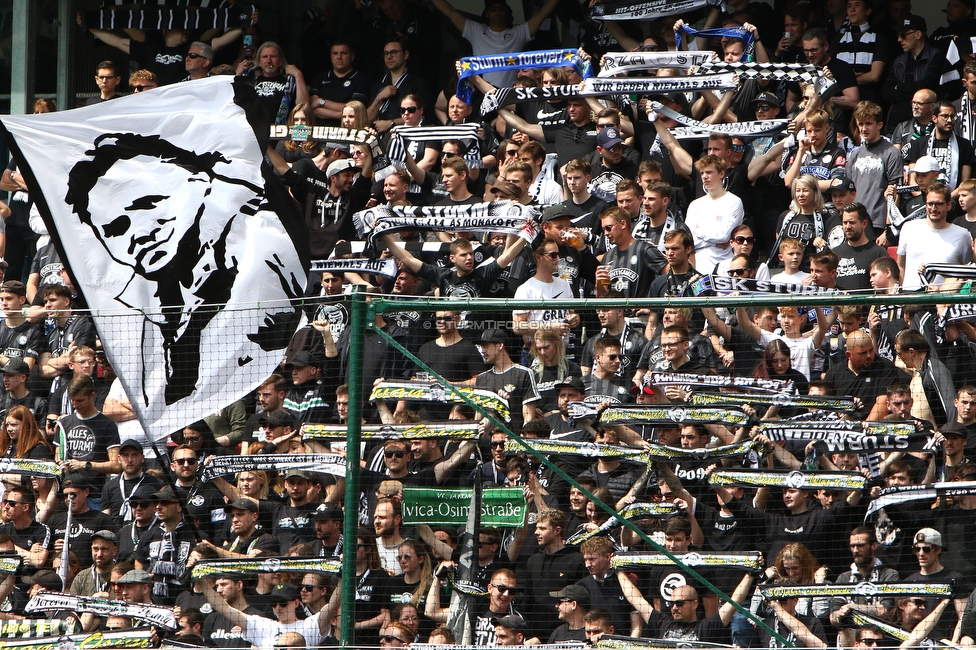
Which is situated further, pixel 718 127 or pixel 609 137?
pixel 609 137

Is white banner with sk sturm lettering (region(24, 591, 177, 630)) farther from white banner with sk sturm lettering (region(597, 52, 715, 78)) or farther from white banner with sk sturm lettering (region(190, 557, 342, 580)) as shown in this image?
white banner with sk sturm lettering (region(597, 52, 715, 78))

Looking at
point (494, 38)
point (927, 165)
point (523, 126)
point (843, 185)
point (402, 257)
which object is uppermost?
point (494, 38)

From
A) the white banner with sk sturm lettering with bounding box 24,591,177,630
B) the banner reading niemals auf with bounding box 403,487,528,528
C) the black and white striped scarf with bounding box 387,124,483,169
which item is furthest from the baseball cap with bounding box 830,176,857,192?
the white banner with sk sturm lettering with bounding box 24,591,177,630

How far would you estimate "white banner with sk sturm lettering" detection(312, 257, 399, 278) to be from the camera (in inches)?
429

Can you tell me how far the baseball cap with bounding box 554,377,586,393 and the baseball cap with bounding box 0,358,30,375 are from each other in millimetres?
3470

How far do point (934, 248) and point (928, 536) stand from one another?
14.9ft

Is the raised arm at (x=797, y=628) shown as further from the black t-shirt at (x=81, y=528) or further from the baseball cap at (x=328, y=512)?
the black t-shirt at (x=81, y=528)

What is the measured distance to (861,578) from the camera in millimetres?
6430

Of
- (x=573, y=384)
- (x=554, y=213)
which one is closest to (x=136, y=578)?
(x=573, y=384)

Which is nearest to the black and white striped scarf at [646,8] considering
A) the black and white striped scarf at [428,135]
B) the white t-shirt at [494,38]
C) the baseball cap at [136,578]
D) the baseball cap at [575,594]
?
the white t-shirt at [494,38]

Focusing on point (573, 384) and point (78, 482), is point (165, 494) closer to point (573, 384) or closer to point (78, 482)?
point (78, 482)

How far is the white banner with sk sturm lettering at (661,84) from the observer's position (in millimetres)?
11820

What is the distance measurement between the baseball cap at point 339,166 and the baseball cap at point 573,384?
19.6ft

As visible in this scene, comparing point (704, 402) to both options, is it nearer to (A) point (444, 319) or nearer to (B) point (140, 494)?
(A) point (444, 319)
